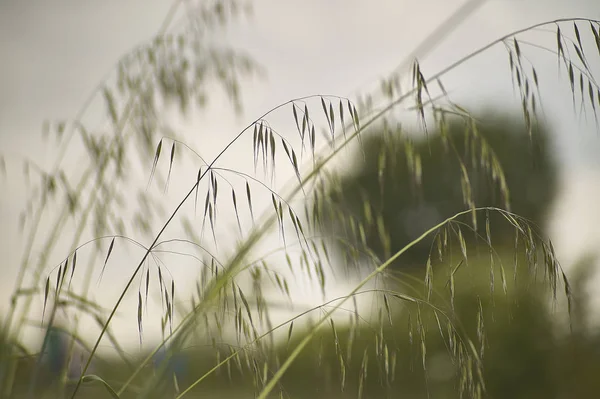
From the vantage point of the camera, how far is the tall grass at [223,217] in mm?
437

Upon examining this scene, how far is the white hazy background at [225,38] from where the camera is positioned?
658 mm

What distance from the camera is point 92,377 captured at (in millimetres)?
381

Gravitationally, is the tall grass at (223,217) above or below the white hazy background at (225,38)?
below

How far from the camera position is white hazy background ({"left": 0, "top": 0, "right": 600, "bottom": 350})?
2.16ft

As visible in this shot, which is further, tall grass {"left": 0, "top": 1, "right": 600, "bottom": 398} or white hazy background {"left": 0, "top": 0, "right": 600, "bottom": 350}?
white hazy background {"left": 0, "top": 0, "right": 600, "bottom": 350}

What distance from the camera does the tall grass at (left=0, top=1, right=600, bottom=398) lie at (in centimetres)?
44

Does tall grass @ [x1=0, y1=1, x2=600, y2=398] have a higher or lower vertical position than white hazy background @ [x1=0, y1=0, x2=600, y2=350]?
lower

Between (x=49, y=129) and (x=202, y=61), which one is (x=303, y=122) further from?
(x=49, y=129)

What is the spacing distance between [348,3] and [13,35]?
2.03ft

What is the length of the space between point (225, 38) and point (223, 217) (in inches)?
8.5

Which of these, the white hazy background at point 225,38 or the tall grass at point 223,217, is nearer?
the tall grass at point 223,217

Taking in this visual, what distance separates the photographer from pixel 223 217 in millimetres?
610

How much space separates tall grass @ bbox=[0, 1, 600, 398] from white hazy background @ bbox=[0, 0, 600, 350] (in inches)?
1.7

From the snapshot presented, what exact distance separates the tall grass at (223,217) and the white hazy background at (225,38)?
0.04 m
